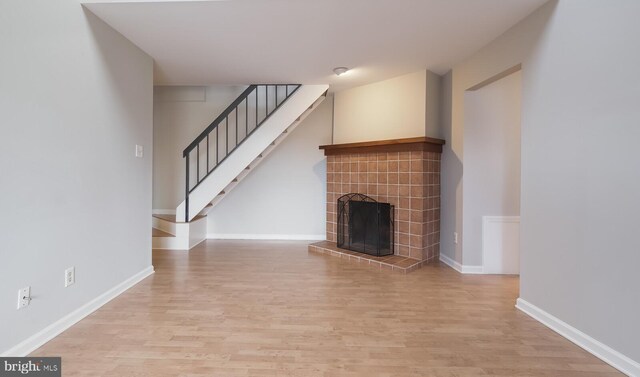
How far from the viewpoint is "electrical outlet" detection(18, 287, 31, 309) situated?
1688 mm

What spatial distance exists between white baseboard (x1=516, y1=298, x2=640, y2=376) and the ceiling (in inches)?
90.5

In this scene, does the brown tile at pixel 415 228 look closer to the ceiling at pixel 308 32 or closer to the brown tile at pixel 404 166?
the brown tile at pixel 404 166

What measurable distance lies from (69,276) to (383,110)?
365cm

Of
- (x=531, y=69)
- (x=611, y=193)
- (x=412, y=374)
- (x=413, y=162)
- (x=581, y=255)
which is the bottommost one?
(x=412, y=374)

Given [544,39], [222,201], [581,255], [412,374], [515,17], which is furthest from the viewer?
[222,201]

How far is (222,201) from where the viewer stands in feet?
15.9

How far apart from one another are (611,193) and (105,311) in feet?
11.8

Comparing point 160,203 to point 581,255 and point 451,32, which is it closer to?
point 451,32

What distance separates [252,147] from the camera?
4180 millimetres

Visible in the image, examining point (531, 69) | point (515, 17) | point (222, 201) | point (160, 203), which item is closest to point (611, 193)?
point (531, 69)

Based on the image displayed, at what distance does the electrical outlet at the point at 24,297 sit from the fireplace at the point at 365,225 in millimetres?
3112

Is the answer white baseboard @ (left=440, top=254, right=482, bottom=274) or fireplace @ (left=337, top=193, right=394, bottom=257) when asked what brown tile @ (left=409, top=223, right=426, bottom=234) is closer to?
fireplace @ (left=337, top=193, right=394, bottom=257)

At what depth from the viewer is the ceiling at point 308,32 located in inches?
84.0

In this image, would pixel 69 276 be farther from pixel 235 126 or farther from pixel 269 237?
pixel 235 126
